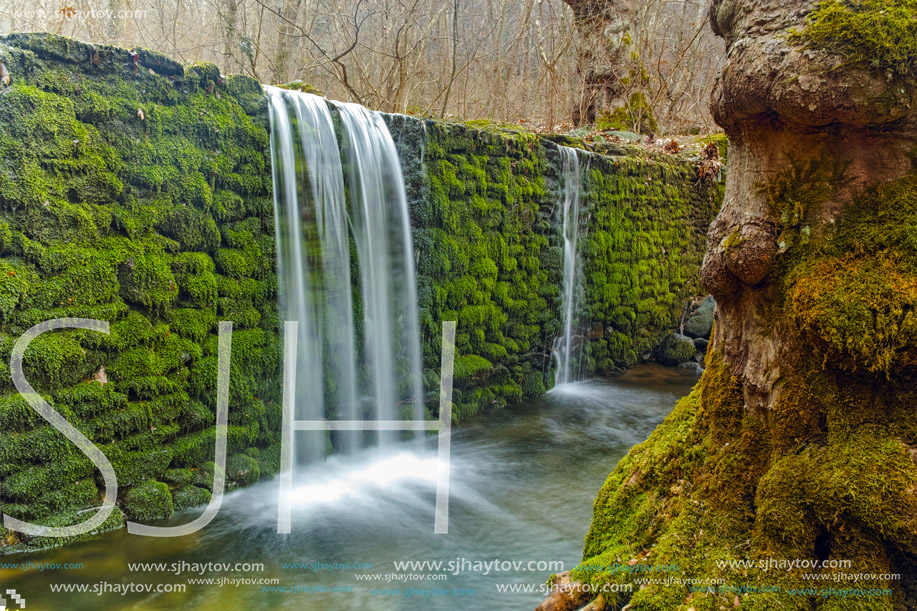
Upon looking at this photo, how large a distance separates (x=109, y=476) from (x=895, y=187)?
4.07m

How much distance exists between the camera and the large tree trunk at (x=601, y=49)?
10883 mm

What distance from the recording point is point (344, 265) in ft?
16.0

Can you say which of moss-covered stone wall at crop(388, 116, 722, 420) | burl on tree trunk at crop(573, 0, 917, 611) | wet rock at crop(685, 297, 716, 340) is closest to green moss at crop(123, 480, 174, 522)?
moss-covered stone wall at crop(388, 116, 722, 420)

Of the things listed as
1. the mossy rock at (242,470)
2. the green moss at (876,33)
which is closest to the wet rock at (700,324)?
the mossy rock at (242,470)

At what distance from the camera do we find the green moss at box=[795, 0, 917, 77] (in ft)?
5.48

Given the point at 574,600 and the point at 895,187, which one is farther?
the point at 574,600

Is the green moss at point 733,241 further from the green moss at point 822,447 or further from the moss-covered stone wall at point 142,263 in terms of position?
the moss-covered stone wall at point 142,263

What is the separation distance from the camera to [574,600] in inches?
81.8

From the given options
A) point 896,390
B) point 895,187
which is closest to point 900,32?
point 895,187

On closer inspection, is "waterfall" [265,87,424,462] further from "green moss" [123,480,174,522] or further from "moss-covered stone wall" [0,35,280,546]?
"green moss" [123,480,174,522]

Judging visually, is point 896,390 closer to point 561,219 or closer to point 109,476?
point 109,476

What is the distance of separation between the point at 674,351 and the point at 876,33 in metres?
7.98

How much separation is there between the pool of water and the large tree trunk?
7920 mm

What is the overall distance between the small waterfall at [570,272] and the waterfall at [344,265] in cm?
268
